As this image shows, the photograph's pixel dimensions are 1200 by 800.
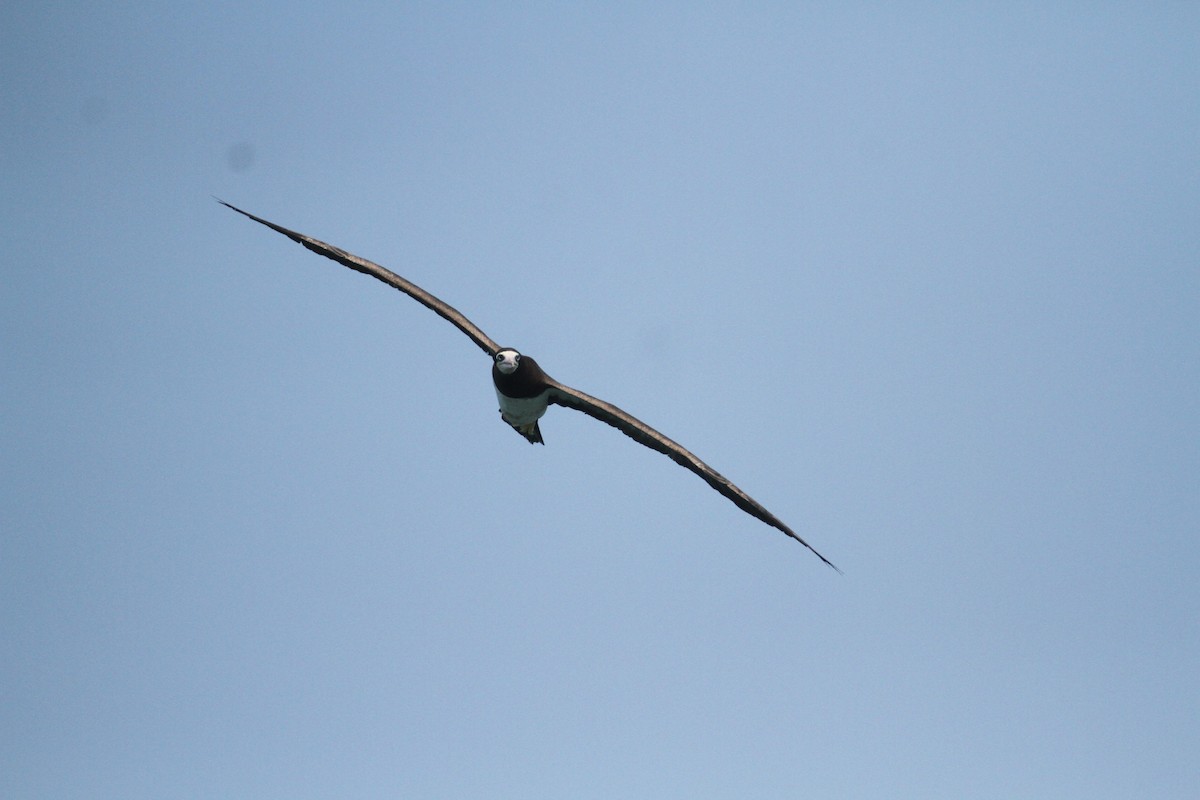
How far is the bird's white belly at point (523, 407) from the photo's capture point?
31.4 metres

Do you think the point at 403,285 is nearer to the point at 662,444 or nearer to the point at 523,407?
the point at 523,407

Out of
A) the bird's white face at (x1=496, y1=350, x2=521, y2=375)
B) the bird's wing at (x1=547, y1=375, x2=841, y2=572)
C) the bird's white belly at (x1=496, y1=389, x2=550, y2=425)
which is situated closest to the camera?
the bird's wing at (x1=547, y1=375, x2=841, y2=572)

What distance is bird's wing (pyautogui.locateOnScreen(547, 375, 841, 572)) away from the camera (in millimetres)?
29188

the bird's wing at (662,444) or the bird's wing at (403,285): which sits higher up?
the bird's wing at (403,285)

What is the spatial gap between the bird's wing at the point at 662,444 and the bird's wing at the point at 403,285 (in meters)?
1.79

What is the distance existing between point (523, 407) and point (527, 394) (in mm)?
594

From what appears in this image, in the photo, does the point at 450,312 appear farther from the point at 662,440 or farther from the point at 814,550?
the point at 814,550

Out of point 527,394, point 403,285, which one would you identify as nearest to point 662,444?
point 527,394

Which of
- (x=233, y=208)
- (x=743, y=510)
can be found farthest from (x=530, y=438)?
(x=233, y=208)

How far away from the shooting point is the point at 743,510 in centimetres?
2958

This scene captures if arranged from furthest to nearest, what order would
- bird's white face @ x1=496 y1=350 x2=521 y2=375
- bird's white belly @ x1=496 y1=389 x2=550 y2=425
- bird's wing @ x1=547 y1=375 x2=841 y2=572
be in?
bird's white belly @ x1=496 y1=389 x2=550 y2=425 → bird's white face @ x1=496 y1=350 x2=521 y2=375 → bird's wing @ x1=547 y1=375 x2=841 y2=572

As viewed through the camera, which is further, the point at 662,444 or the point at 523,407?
the point at 523,407

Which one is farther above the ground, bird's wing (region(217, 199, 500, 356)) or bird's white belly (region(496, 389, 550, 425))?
bird's wing (region(217, 199, 500, 356))

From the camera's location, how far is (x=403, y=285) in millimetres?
31859
